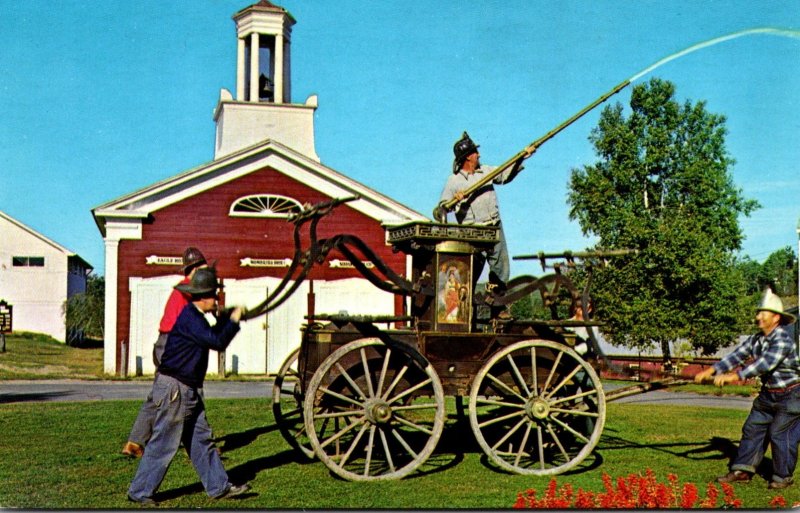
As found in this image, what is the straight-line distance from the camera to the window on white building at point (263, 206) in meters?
20.1

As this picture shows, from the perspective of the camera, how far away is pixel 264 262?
20141 millimetres

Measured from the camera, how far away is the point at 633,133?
2442cm

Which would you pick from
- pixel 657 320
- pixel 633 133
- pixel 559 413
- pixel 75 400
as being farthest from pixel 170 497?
pixel 633 133

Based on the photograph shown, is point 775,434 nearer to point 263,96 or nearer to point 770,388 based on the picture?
point 770,388

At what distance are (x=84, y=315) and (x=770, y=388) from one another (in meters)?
26.2

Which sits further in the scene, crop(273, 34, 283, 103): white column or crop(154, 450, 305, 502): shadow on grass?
crop(273, 34, 283, 103): white column

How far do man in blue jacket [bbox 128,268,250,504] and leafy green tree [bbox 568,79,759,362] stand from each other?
940 centimetres

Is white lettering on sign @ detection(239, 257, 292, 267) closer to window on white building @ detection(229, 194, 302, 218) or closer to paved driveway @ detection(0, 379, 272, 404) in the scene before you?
window on white building @ detection(229, 194, 302, 218)

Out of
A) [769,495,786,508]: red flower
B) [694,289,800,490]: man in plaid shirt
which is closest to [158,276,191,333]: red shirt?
[694,289,800,490]: man in plaid shirt

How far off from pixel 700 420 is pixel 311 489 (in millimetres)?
7196

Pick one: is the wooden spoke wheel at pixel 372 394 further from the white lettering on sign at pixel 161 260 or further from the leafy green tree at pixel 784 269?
the white lettering on sign at pixel 161 260

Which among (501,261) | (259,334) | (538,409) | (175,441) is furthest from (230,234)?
(175,441)

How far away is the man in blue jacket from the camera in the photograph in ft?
20.0

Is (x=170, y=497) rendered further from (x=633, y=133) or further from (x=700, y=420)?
(x=633, y=133)
